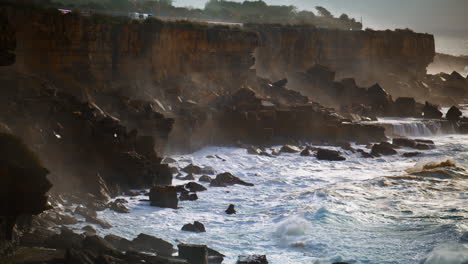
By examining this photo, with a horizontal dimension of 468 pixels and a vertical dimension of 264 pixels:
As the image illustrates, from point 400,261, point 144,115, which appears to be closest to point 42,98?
point 144,115

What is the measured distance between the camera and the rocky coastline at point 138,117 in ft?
53.0

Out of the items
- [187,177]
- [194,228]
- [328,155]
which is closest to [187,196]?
[187,177]

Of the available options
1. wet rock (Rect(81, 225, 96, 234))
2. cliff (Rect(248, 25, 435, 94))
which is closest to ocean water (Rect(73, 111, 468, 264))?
wet rock (Rect(81, 225, 96, 234))

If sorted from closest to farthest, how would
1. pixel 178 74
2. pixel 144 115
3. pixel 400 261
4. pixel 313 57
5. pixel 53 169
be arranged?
pixel 400 261
pixel 53 169
pixel 144 115
pixel 178 74
pixel 313 57

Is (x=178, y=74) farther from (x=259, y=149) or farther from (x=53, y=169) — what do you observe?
(x=53, y=169)

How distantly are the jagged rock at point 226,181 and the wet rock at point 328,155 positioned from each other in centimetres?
653

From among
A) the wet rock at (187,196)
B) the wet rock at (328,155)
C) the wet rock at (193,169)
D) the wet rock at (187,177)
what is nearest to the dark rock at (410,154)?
the wet rock at (328,155)

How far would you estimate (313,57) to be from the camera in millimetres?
54469

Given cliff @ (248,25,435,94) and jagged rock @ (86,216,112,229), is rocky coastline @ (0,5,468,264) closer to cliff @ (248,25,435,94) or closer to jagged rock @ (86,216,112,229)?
jagged rock @ (86,216,112,229)

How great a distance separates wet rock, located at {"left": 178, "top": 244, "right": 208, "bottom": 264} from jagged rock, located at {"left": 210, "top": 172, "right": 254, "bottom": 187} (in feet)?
32.1

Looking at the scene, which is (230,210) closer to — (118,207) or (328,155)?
(118,207)

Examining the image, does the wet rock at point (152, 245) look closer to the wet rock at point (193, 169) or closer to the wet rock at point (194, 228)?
the wet rock at point (194, 228)

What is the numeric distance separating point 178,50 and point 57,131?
53.2ft

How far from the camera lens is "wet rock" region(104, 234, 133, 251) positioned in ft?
56.6
